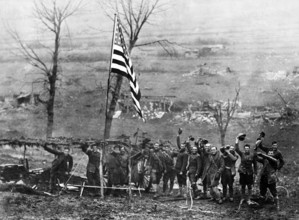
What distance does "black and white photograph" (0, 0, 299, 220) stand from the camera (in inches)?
434

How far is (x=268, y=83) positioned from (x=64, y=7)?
1125 cm

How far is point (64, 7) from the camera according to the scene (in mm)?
20250

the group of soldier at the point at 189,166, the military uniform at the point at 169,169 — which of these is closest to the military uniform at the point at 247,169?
the group of soldier at the point at 189,166

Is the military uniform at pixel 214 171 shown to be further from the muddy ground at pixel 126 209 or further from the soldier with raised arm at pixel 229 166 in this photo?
the muddy ground at pixel 126 209

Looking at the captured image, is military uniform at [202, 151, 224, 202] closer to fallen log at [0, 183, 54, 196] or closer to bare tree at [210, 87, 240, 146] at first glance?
fallen log at [0, 183, 54, 196]

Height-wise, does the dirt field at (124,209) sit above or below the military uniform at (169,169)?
below

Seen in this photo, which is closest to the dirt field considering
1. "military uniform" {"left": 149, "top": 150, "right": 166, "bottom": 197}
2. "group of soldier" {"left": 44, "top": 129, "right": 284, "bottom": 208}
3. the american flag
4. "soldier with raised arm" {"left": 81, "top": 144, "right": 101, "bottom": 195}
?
"group of soldier" {"left": 44, "top": 129, "right": 284, "bottom": 208}

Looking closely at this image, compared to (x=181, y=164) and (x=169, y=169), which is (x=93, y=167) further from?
(x=181, y=164)

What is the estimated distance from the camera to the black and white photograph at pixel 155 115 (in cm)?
1103

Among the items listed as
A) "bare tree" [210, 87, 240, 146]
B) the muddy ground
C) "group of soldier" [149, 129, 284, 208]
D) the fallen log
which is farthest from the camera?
"bare tree" [210, 87, 240, 146]

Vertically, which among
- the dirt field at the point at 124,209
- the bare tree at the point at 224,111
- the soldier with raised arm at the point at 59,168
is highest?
the bare tree at the point at 224,111

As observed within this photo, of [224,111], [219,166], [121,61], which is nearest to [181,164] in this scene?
[219,166]

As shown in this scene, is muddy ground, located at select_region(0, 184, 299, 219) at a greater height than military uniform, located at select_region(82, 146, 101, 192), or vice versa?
military uniform, located at select_region(82, 146, 101, 192)

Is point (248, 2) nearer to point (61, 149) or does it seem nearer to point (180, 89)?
point (180, 89)
